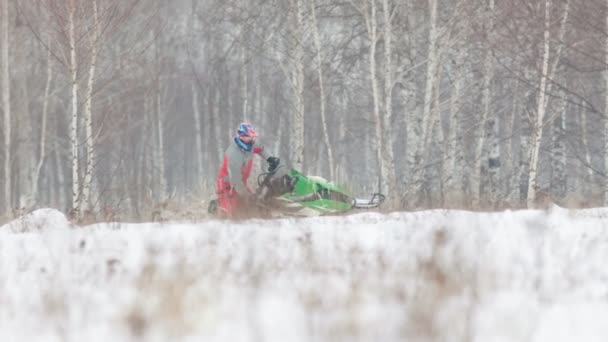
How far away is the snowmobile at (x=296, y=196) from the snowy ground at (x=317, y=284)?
166 inches

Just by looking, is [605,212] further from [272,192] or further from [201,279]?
[201,279]

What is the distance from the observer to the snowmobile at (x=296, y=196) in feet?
36.2

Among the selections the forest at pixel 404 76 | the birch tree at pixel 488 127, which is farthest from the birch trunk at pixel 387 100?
the birch tree at pixel 488 127

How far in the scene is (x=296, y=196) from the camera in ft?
36.8

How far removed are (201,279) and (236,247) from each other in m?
1.22

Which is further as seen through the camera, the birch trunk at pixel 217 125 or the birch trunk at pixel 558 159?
the birch trunk at pixel 217 125

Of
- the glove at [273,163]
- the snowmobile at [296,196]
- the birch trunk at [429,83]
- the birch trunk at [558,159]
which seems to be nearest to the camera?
the snowmobile at [296,196]

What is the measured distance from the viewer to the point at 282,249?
224 inches

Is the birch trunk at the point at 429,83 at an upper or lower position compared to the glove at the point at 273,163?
upper

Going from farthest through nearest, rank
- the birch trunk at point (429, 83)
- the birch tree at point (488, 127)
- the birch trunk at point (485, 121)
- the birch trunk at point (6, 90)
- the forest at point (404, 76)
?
the birch trunk at point (6, 90) → the birch trunk at point (485, 121) → the birch tree at point (488, 127) → the birch trunk at point (429, 83) → the forest at point (404, 76)

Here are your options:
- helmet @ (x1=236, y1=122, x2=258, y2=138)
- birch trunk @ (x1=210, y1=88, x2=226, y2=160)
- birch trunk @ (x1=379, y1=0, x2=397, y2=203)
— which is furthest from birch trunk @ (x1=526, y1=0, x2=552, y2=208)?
birch trunk @ (x1=210, y1=88, x2=226, y2=160)

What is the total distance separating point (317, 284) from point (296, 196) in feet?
22.6

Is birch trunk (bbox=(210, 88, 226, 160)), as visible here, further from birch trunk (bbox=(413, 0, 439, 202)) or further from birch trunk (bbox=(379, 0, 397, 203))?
birch trunk (bbox=(379, 0, 397, 203))

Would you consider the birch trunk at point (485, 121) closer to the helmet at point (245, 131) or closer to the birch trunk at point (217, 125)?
the helmet at point (245, 131)
